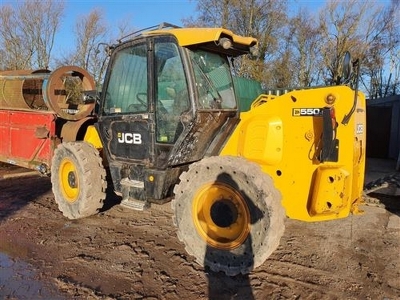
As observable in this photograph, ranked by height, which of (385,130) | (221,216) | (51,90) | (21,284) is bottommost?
(21,284)

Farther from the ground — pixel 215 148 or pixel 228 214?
pixel 215 148

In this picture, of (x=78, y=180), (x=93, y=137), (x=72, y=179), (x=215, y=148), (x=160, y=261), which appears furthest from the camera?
(x=93, y=137)

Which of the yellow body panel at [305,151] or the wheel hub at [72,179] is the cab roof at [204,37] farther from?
the wheel hub at [72,179]

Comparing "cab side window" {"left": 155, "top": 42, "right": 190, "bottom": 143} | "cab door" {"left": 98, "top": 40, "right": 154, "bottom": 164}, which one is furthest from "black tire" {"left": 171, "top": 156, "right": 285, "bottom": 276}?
"cab door" {"left": 98, "top": 40, "right": 154, "bottom": 164}

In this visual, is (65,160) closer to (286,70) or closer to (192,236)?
(192,236)

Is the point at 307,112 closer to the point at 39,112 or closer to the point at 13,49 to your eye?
the point at 39,112

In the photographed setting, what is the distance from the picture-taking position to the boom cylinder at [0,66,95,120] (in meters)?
6.33

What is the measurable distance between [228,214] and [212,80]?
1556 mm

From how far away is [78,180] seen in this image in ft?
16.6

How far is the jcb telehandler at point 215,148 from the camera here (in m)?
3.50

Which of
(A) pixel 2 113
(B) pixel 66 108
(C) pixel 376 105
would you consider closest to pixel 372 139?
(C) pixel 376 105

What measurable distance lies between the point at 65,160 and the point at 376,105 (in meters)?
13.1

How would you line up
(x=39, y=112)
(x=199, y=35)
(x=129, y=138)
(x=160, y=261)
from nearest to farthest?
(x=199, y=35)
(x=160, y=261)
(x=129, y=138)
(x=39, y=112)

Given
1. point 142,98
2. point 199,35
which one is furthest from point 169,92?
point 199,35
